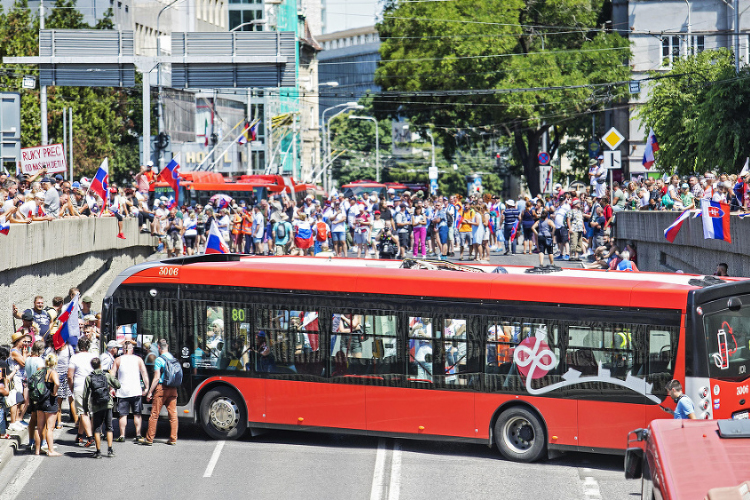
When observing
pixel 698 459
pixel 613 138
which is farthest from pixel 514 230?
pixel 698 459

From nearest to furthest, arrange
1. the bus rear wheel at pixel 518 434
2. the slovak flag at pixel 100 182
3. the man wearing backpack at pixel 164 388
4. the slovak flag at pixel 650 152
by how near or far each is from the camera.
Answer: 1. the bus rear wheel at pixel 518 434
2. the man wearing backpack at pixel 164 388
3. the slovak flag at pixel 100 182
4. the slovak flag at pixel 650 152

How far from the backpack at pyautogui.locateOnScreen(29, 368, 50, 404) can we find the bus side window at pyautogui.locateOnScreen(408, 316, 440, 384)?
4.53 meters

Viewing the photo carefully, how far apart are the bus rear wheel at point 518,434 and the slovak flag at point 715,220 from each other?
956 cm

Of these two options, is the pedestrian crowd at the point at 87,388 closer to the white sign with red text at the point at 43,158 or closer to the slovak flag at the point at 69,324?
the slovak flag at the point at 69,324

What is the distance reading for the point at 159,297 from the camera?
1562 cm

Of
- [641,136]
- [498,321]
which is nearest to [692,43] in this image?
[641,136]

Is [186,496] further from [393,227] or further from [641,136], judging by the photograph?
[641,136]

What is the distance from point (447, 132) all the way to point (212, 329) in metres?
42.1

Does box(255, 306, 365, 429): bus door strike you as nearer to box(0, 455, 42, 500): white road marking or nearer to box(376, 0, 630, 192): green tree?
box(0, 455, 42, 500): white road marking

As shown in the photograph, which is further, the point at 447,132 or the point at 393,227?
the point at 447,132

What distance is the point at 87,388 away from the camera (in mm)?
14250

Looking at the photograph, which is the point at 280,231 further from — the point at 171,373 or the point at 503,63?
the point at 503,63

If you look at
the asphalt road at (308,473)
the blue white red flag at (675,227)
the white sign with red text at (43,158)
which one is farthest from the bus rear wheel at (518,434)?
the white sign with red text at (43,158)

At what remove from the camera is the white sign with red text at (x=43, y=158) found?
2556 cm
